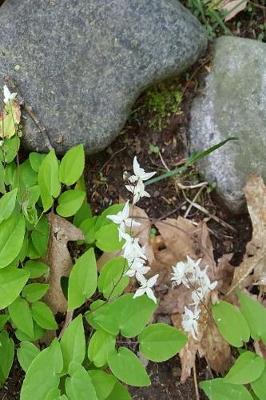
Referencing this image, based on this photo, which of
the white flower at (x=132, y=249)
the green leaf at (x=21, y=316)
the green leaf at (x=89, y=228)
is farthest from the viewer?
the green leaf at (x=89, y=228)

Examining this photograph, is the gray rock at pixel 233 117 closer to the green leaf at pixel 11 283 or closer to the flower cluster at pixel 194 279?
the flower cluster at pixel 194 279

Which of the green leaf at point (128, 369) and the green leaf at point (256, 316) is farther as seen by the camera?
the green leaf at point (256, 316)

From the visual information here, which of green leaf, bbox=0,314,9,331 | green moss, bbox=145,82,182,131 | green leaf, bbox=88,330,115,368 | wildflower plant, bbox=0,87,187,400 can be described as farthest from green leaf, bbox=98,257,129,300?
green moss, bbox=145,82,182,131

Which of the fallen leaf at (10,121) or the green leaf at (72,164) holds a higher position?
the fallen leaf at (10,121)

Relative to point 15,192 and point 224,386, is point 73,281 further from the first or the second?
point 224,386

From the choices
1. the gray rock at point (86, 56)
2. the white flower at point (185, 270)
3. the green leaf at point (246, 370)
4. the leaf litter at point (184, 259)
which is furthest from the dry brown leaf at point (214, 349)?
the gray rock at point (86, 56)

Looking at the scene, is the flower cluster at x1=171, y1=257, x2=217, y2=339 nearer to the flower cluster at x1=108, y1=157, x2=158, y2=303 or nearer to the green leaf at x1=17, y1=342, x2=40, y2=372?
the flower cluster at x1=108, y1=157, x2=158, y2=303

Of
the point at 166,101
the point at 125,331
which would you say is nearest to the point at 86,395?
the point at 125,331
